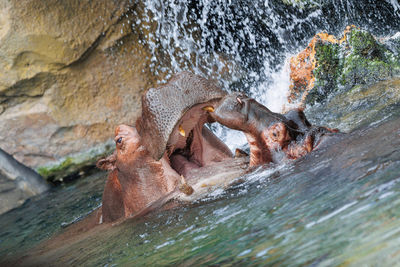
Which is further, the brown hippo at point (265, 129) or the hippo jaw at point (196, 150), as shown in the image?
the hippo jaw at point (196, 150)

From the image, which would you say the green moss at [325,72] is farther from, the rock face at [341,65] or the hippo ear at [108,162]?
the hippo ear at [108,162]

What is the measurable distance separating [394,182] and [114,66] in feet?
17.6

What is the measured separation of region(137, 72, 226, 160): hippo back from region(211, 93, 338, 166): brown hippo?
11 cm

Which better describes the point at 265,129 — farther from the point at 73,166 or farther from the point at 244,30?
the point at 244,30

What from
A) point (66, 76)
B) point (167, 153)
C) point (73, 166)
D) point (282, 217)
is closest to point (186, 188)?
point (167, 153)

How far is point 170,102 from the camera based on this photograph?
2.42 m

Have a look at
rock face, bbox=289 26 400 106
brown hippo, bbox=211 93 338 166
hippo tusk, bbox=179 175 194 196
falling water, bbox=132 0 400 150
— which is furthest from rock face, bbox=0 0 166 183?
brown hippo, bbox=211 93 338 166

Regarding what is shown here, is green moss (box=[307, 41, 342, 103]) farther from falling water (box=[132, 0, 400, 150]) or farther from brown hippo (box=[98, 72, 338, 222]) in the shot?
brown hippo (box=[98, 72, 338, 222])

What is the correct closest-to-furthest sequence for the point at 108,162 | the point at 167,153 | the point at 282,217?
the point at 282,217, the point at 167,153, the point at 108,162

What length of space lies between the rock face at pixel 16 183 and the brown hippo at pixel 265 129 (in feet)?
14.4

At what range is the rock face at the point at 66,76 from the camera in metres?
5.76

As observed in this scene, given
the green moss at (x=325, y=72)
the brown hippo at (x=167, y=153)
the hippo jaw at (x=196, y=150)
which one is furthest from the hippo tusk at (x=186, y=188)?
the green moss at (x=325, y=72)

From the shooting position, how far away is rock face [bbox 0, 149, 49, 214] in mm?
6055

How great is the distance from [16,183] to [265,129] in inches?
185
